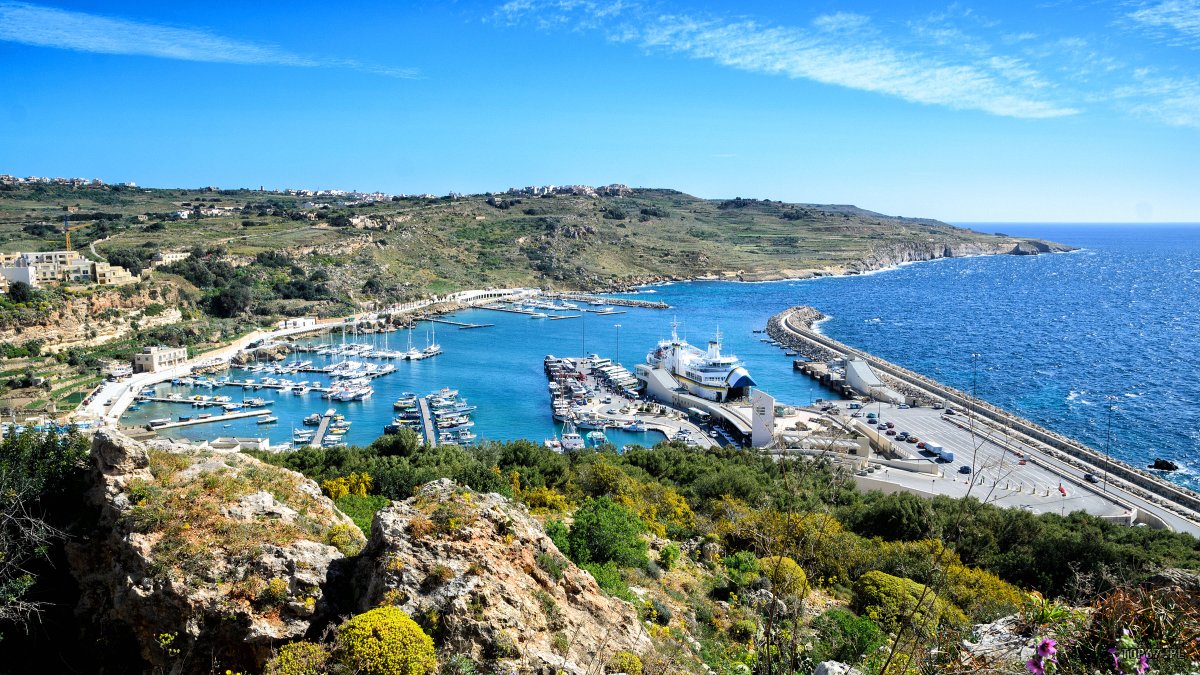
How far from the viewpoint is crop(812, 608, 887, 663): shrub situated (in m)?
6.93

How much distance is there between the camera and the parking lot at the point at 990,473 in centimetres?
2033

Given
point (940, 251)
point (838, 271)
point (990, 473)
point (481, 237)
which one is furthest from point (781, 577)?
point (940, 251)

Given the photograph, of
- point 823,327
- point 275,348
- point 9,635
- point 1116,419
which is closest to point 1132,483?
point 1116,419

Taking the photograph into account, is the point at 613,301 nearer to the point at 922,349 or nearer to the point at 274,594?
the point at 922,349

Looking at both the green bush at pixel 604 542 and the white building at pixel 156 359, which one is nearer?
the green bush at pixel 604 542

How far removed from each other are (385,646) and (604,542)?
5.31 m

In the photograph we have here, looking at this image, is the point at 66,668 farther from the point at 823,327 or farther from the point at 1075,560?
the point at 823,327

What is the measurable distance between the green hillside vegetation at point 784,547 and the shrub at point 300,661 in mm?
2049

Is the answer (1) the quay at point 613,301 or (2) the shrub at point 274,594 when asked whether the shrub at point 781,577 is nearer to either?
(2) the shrub at point 274,594

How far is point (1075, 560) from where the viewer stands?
488 inches

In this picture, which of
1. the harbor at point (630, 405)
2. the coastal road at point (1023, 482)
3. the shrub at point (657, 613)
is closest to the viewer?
the shrub at point (657, 613)

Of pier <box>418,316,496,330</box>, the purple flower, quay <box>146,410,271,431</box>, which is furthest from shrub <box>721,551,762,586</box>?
pier <box>418,316,496,330</box>

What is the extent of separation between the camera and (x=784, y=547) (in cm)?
517

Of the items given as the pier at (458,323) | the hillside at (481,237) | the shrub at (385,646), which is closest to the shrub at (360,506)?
the shrub at (385,646)
